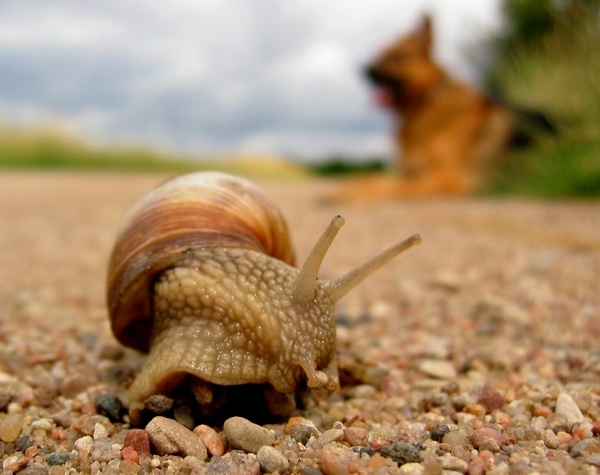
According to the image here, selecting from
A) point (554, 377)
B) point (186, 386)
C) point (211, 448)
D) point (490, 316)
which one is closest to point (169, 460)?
point (211, 448)

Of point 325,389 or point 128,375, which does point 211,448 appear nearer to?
point 325,389

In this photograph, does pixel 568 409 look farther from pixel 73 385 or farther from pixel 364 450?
pixel 73 385

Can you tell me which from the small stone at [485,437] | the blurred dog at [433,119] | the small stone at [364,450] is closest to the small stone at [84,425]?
the small stone at [364,450]

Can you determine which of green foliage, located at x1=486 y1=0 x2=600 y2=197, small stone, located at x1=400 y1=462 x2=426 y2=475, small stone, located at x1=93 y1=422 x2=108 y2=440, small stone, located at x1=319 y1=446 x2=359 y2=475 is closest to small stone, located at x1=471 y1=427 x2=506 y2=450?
small stone, located at x1=400 y1=462 x2=426 y2=475

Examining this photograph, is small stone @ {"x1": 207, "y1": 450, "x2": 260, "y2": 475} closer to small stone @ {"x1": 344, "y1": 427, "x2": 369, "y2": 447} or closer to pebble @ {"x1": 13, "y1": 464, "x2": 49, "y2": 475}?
small stone @ {"x1": 344, "y1": 427, "x2": 369, "y2": 447}

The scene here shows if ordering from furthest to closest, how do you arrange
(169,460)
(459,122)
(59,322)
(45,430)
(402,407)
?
(459,122) → (59,322) → (402,407) → (45,430) → (169,460)

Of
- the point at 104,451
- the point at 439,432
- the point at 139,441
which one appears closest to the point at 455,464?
the point at 439,432
